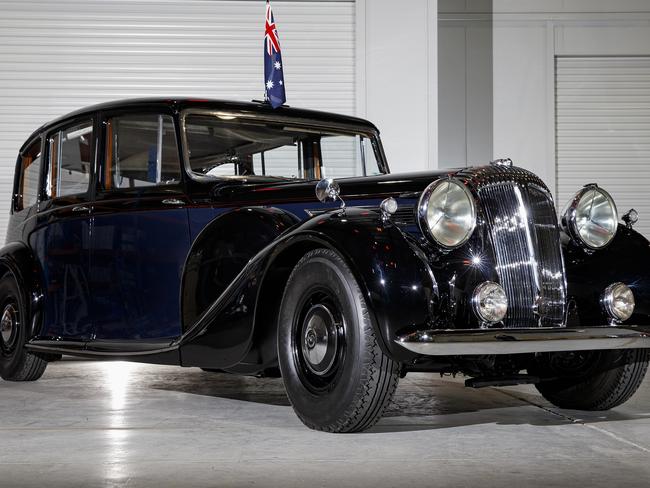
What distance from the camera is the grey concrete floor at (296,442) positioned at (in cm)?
282

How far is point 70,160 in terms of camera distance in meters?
5.42

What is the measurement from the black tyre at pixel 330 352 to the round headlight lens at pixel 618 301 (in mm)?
1060

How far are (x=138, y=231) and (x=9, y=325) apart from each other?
4.91 ft

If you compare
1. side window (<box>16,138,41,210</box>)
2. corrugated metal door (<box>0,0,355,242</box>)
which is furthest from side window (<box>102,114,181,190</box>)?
corrugated metal door (<box>0,0,355,242</box>)

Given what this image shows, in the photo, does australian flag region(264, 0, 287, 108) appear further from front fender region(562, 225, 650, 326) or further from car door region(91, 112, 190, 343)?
front fender region(562, 225, 650, 326)

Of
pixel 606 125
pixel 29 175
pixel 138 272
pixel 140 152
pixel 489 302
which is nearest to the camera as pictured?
pixel 489 302

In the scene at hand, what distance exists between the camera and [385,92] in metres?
9.47

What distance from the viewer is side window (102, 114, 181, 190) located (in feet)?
15.6

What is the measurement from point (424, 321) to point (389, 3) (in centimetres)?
680

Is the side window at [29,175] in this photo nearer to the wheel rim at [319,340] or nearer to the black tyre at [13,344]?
the black tyre at [13,344]

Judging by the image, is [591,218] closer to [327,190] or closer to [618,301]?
[618,301]

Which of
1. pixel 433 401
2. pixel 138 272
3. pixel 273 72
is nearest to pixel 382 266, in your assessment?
pixel 433 401

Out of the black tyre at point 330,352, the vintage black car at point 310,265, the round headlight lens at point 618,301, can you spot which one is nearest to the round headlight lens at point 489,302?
the vintage black car at point 310,265

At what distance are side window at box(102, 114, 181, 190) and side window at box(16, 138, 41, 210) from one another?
0.96 metres
